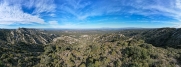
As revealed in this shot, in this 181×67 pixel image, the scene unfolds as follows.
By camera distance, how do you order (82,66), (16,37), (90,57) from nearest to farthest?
(82,66) → (90,57) → (16,37)

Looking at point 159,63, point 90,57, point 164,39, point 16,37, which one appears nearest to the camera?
point 159,63

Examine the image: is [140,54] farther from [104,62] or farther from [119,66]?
[104,62]

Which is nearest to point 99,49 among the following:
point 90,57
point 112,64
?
point 90,57

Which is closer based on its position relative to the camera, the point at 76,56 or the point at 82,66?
the point at 82,66

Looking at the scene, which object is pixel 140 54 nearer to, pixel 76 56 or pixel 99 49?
pixel 99 49

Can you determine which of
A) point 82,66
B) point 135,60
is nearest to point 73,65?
point 82,66

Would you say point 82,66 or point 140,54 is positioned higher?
point 140,54

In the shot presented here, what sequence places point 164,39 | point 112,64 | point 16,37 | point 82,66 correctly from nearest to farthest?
point 112,64
point 82,66
point 164,39
point 16,37

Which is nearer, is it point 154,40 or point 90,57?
point 90,57

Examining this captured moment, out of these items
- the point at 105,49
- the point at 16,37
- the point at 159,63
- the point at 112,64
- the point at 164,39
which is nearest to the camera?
the point at 159,63
